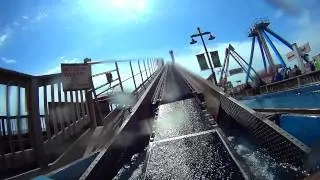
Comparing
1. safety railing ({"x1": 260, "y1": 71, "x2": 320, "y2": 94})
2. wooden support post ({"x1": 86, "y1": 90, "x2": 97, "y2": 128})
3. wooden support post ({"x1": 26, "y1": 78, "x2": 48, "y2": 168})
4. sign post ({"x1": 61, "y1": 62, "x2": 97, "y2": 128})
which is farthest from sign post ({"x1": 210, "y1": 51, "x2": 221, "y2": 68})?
wooden support post ({"x1": 26, "y1": 78, "x2": 48, "y2": 168})

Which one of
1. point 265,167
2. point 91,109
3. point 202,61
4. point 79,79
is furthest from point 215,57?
point 265,167

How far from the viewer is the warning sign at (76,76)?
6293 mm

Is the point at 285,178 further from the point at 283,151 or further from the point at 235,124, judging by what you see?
the point at 235,124

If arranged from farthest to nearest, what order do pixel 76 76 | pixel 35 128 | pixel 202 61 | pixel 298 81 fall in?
pixel 202 61, pixel 298 81, pixel 76 76, pixel 35 128

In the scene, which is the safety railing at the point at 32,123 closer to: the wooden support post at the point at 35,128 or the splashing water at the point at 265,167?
the wooden support post at the point at 35,128

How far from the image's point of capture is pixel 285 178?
304cm

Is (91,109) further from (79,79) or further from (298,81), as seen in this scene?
(298,81)

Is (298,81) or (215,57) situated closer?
(298,81)

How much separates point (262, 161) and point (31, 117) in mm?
3526

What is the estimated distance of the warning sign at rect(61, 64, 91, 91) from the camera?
20.6ft

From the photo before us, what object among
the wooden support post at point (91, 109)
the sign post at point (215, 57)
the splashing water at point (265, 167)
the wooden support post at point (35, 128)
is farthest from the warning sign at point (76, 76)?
the sign post at point (215, 57)

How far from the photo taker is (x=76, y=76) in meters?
6.59

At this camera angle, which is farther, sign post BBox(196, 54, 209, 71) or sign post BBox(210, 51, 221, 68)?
sign post BBox(196, 54, 209, 71)

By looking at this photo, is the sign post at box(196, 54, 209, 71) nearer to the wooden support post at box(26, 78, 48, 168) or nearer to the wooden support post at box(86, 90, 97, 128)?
the wooden support post at box(86, 90, 97, 128)
